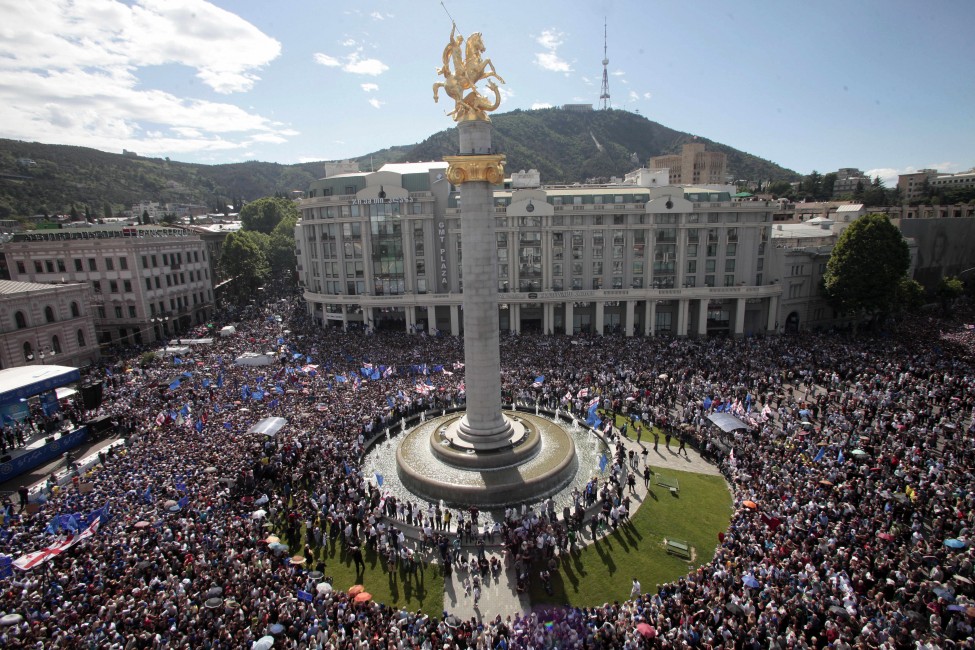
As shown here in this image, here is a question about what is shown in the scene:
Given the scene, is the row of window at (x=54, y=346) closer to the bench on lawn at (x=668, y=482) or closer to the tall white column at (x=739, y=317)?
the bench on lawn at (x=668, y=482)

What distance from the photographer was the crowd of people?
17.0 m

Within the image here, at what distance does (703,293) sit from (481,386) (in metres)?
42.7

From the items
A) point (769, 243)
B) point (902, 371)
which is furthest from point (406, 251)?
point (902, 371)

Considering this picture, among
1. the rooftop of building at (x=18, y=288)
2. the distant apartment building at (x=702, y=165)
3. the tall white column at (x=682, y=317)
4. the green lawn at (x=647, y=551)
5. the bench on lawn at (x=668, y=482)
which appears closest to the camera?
the green lawn at (x=647, y=551)

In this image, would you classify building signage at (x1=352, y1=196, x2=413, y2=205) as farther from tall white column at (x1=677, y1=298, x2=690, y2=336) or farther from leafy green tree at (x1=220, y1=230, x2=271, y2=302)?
tall white column at (x1=677, y1=298, x2=690, y2=336)

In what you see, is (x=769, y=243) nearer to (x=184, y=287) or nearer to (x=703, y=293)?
(x=703, y=293)

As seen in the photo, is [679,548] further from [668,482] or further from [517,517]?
[517,517]

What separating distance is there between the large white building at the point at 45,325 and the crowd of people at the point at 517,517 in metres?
11.4

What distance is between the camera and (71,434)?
3522 cm

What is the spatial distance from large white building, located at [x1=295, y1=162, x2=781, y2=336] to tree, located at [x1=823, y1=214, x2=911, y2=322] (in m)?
7.72

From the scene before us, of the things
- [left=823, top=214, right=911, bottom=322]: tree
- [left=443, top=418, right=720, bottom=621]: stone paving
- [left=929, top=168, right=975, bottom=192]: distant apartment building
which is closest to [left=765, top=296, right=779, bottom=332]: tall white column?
[left=823, top=214, right=911, bottom=322]: tree

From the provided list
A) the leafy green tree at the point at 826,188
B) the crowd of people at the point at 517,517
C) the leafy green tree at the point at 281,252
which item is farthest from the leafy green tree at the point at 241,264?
the leafy green tree at the point at 826,188

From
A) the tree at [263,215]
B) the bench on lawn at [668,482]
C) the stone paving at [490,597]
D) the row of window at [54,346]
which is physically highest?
the tree at [263,215]

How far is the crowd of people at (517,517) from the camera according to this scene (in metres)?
17.0
